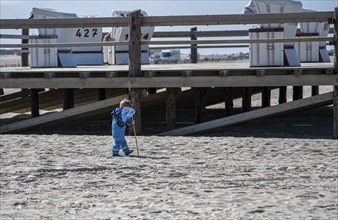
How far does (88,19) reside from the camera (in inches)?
533

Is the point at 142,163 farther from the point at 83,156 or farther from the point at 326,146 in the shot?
the point at 326,146

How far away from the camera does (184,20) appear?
43.4ft

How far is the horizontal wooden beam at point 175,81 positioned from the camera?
1295 cm

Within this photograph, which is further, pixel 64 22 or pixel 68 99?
pixel 68 99

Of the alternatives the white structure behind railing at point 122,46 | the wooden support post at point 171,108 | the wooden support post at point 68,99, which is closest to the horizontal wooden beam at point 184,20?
the wooden support post at point 171,108

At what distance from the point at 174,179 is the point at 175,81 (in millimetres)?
4819

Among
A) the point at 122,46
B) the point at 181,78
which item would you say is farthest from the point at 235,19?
the point at 122,46

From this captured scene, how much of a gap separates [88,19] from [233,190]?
635 cm

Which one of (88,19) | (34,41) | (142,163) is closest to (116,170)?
(142,163)

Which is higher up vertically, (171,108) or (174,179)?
(171,108)

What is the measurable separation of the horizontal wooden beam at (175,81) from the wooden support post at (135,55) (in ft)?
0.53

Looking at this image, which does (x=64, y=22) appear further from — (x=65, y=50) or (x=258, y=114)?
(x=65, y=50)

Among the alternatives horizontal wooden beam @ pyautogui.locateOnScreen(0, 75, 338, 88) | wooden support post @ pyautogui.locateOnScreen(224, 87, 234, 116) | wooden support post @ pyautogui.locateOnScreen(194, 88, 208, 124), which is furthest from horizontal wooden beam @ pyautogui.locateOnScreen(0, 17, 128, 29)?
wooden support post @ pyautogui.locateOnScreen(224, 87, 234, 116)

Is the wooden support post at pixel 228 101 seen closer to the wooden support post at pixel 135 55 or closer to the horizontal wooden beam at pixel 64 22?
the wooden support post at pixel 135 55
